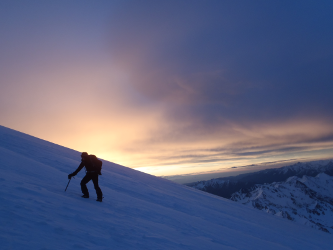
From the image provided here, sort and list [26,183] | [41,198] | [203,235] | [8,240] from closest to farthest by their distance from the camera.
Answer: [8,240] → [41,198] → [26,183] → [203,235]

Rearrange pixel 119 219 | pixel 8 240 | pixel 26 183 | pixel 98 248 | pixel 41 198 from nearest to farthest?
pixel 8 240
pixel 98 248
pixel 41 198
pixel 119 219
pixel 26 183

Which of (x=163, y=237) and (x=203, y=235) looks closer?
(x=163, y=237)

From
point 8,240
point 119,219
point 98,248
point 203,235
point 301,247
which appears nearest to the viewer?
point 8,240

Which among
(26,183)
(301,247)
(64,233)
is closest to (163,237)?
(64,233)

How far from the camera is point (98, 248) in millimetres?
5066

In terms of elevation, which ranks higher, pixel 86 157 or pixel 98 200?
pixel 86 157

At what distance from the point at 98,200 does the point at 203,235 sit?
184 inches

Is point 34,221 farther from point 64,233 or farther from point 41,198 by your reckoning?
point 41,198

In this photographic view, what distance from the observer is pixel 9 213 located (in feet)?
17.5

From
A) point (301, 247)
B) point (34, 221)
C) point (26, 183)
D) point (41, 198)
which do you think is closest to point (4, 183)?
point (26, 183)

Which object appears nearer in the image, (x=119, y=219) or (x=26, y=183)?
(x=119, y=219)

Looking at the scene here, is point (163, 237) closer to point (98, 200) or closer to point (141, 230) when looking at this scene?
point (141, 230)

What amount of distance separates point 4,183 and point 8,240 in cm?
394

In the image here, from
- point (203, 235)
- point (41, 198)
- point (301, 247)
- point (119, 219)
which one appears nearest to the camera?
point (41, 198)
